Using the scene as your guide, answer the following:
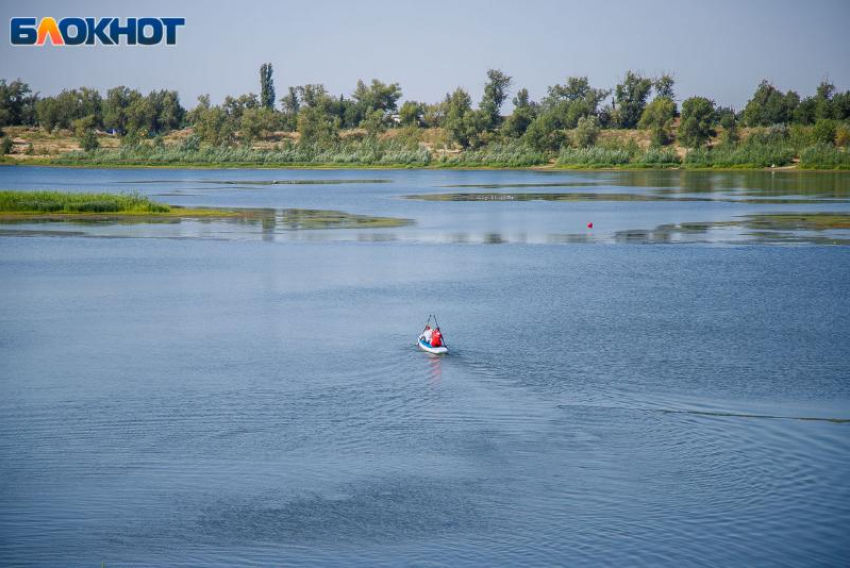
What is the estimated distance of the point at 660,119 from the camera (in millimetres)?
185375

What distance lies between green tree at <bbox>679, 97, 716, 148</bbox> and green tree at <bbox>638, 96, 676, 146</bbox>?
189 inches

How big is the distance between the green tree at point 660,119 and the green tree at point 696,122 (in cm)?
479

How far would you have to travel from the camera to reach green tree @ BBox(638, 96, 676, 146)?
17725 cm

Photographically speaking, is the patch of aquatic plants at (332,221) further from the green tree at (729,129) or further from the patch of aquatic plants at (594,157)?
the green tree at (729,129)

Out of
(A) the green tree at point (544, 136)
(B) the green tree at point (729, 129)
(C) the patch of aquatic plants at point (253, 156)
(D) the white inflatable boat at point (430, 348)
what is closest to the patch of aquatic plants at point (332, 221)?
(D) the white inflatable boat at point (430, 348)

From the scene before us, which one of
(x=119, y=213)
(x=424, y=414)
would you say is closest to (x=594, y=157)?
(x=119, y=213)

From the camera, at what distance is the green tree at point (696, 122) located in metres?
169

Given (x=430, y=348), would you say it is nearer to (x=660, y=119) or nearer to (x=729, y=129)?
(x=729, y=129)

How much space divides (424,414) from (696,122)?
157441 millimetres

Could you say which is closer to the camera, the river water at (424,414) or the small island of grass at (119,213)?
the river water at (424,414)

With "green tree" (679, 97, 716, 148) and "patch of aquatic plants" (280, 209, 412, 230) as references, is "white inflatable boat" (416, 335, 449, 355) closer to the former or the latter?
"patch of aquatic plants" (280, 209, 412, 230)

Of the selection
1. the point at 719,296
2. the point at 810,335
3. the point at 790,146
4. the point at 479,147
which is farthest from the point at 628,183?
the point at 810,335

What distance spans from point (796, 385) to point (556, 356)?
243 inches

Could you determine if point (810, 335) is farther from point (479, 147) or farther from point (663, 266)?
point (479, 147)
